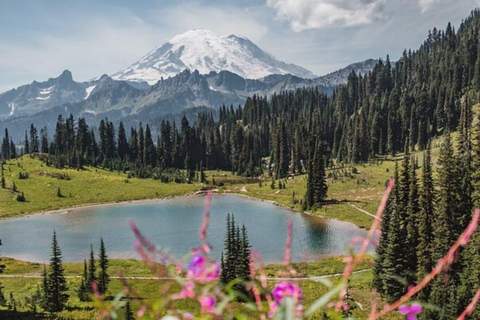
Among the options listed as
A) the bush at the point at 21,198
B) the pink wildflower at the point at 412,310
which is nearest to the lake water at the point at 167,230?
the bush at the point at 21,198

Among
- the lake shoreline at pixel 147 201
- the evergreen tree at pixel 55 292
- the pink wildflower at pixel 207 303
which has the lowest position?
the evergreen tree at pixel 55 292

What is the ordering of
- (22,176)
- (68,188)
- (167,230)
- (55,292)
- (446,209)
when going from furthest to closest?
(22,176) → (68,188) → (167,230) → (446,209) → (55,292)

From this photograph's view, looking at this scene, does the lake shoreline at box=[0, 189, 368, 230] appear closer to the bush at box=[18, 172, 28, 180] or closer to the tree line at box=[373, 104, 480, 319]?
the bush at box=[18, 172, 28, 180]

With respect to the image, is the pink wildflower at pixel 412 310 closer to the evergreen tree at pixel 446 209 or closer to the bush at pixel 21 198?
the evergreen tree at pixel 446 209

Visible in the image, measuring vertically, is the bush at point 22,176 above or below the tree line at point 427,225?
above

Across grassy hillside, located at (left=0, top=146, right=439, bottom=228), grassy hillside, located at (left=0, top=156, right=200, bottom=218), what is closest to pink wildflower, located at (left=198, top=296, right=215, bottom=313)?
grassy hillside, located at (left=0, top=146, right=439, bottom=228)

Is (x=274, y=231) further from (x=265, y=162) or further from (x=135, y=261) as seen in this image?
(x=265, y=162)

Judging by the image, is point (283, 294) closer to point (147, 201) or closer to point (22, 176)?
point (147, 201)

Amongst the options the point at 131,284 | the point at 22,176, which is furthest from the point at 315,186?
the point at 22,176

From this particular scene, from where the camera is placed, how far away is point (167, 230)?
7544cm

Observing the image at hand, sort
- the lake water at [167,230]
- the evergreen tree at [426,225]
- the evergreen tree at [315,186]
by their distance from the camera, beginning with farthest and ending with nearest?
the evergreen tree at [315,186] → the lake water at [167,230] → the evergreen tree at [426,225]

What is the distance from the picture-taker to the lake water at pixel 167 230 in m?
63.1

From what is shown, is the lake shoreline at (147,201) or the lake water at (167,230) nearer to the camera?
the lake water at (167,230)

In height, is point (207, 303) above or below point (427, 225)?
above
